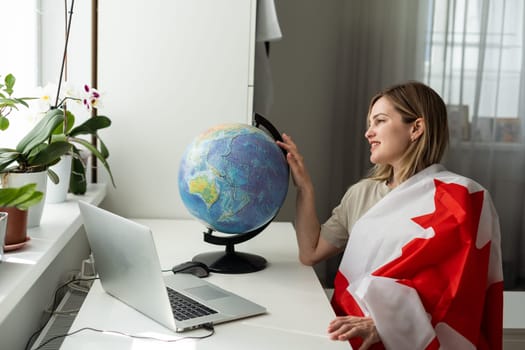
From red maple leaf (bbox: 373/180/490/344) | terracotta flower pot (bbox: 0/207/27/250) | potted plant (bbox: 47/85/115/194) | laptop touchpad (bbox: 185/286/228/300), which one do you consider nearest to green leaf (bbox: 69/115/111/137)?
potted plant (bbox: 47/85/115/194)

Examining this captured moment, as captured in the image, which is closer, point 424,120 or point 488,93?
point 424,120

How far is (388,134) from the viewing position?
1.63 metres

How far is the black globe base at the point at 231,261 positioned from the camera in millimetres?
1541

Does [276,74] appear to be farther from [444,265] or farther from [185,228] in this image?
[444,265]

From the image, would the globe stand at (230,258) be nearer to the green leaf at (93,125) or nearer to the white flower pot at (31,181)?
the white flower pot at (31,181)

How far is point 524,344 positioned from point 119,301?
4.96ft

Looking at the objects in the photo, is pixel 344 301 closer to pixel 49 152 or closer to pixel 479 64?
pixel 49 152

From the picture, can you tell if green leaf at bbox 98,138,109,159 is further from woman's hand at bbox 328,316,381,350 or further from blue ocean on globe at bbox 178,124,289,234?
woman's hand at bbox 328,316,381,350

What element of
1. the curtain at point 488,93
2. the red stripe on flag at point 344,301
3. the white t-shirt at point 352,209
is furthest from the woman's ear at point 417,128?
the curtain at point 488,93

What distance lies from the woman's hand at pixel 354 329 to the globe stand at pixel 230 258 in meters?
0.35

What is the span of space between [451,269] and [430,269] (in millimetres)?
45

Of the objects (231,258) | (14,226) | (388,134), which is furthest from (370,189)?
(14,226)

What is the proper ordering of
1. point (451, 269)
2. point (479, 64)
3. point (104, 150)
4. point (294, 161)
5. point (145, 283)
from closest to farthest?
point (145, 283), point (451, 269), point (294, 161), point (104, 150), point (479, 64)

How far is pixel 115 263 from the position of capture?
129 cm
